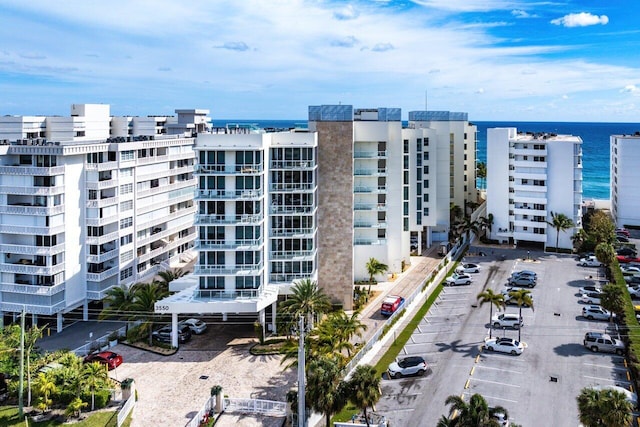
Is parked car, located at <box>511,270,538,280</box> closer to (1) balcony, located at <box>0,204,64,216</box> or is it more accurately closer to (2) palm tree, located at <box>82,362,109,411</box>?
(2) palm tree, located at <box>82,362,109,411</box>

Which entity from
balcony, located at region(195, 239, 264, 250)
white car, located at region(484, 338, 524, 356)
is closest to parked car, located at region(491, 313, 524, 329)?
white car, located at region(484, 338, 524, 356)

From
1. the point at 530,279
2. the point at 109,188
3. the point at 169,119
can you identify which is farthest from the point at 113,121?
the point at 530,279

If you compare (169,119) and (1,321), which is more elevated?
(169,119)

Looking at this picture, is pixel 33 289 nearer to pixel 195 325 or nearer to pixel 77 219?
pixel 77 219

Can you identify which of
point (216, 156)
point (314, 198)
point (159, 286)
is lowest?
point (159, 286)

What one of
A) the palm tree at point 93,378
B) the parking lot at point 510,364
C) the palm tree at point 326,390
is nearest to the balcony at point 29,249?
the palm tree at point 93,378

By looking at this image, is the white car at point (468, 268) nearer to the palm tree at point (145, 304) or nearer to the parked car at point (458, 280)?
the parked car at point (458, 280)

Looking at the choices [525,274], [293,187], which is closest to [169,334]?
[293,187]

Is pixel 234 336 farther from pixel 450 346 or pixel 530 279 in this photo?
pixel 530 279
